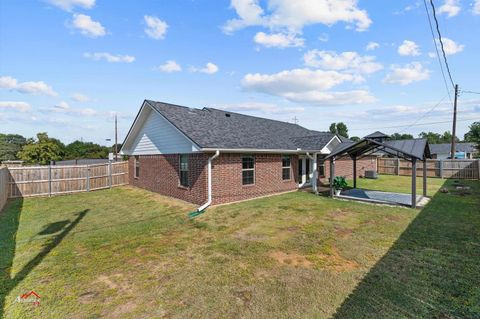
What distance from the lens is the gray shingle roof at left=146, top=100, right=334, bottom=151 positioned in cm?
1063

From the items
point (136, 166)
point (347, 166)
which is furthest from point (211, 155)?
point (347, 166)

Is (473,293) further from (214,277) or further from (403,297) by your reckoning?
(214,277)

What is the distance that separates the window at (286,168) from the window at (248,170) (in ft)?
8.32

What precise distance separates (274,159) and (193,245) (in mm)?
7630

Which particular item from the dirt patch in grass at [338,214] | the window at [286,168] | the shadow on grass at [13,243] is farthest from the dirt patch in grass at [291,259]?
the window at [286,168]

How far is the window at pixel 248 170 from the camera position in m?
11.4

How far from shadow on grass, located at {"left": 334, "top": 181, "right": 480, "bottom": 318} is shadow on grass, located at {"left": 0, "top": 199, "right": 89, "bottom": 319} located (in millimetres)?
5567

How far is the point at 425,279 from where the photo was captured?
4203 millimetres

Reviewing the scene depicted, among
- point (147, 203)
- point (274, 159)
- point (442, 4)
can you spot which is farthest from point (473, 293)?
point (147, 203)

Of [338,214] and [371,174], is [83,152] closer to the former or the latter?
[371,174]

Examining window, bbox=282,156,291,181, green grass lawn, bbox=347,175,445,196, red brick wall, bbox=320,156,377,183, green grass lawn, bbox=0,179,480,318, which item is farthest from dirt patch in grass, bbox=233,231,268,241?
red brick wall, bbox=320,156,377,183

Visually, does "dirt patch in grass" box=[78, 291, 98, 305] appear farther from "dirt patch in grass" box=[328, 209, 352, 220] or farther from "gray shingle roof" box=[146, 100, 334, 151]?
"dirt patch in grass" box=[328, 209, 352, 220]

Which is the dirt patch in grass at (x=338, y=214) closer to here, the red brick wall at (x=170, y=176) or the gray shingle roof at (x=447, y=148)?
the red brick wall at (x=170, y=176)

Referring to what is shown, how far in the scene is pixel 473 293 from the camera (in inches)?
148
